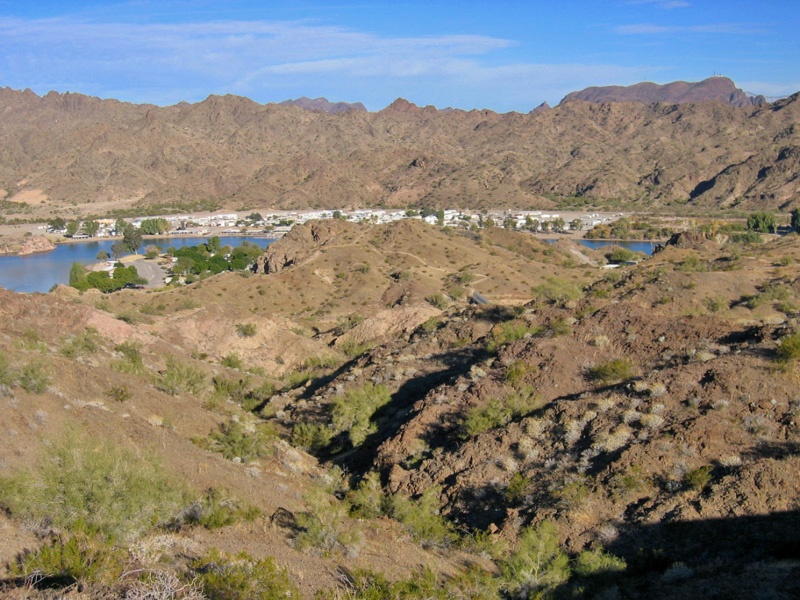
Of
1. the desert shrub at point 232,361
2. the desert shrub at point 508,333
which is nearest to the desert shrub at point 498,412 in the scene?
the desert shrub at point 508,333

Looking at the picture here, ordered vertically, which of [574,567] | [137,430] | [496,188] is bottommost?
[574,567]

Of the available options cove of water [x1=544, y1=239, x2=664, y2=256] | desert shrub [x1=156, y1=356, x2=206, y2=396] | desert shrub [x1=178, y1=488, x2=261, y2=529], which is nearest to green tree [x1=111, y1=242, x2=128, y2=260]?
cove of water [x1=544, y1=239, x2=664, y2=256]

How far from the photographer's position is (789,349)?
13.3 meters

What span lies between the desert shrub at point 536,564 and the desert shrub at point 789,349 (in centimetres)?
708

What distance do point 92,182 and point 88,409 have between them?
195 metres

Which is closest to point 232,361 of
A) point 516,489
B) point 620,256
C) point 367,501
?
point 367,501

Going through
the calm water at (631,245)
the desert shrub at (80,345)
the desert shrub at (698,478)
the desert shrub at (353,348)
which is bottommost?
the calm water at (631,245)

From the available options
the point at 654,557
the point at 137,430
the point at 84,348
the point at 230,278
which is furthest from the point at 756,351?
the point at 230,278

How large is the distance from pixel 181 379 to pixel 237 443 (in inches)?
212

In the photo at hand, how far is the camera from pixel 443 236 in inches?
2648

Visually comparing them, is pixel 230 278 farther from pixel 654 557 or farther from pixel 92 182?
pixel 92 182

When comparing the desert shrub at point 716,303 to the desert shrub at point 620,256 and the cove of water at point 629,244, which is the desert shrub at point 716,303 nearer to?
the desert shrub at point 620,256

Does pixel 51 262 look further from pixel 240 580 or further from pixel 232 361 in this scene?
pixel 240 580

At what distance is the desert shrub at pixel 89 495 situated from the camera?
323 inches
